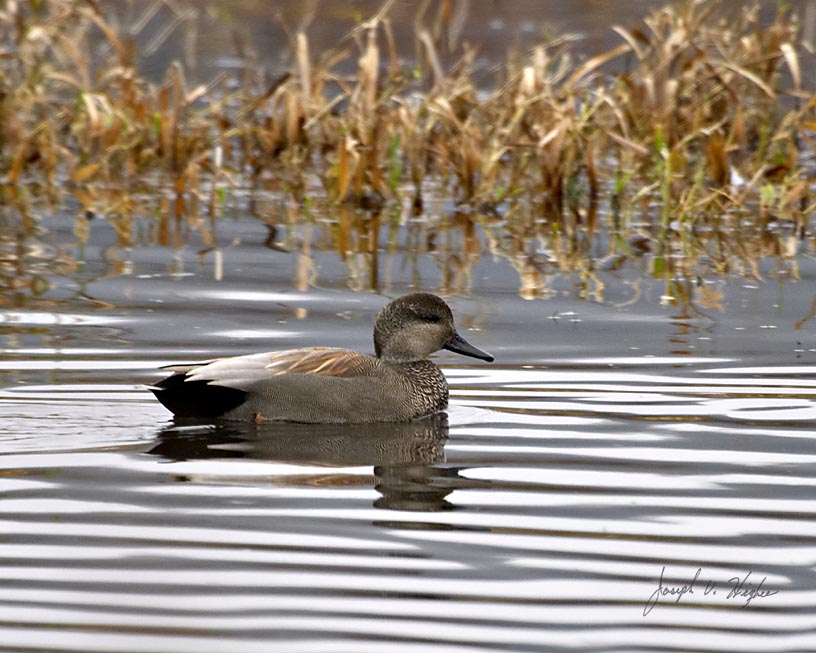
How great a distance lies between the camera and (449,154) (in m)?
12.5

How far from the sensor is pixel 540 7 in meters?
24.6

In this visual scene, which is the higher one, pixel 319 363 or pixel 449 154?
pixel 449 154

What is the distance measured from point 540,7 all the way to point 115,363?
59.5ft

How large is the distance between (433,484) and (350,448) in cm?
70

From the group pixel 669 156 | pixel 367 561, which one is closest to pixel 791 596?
pixel 367 561

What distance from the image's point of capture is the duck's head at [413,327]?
7207mm
